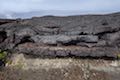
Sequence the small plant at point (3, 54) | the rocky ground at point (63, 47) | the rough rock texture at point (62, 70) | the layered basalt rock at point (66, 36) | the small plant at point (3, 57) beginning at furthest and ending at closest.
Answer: the small plant at point (3, 54) < the small plant at point (3, 57) < the layered basalt rock at point (66, 36) < the rocky ground at point (63, 47) < the rough rock texture at point (62, 70)

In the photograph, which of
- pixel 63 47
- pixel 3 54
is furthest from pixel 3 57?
pixel 63 47

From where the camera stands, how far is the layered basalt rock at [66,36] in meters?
7.89

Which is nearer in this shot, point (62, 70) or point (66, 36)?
point (62, 70)

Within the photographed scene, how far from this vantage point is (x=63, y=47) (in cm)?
813

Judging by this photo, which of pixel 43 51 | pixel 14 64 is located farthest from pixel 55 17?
pixel 14 64

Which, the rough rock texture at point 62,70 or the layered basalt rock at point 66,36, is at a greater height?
the layered basalt rock at point 66,36

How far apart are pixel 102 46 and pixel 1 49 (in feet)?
11.8

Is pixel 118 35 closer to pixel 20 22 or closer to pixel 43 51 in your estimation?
pixel 43 51

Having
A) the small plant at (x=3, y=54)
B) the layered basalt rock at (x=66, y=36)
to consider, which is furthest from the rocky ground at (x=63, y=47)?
the small plant at (x=3, y=54)

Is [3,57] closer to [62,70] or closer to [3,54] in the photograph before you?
[3,54]

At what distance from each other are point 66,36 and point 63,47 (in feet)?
1.44

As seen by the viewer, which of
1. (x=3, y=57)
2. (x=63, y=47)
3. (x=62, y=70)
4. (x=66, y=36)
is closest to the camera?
(x=62, y=70)

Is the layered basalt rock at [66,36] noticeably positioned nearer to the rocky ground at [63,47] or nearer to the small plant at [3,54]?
the rocky ground at [63,47]

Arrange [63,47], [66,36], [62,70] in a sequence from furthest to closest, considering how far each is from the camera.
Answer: [66,36]
[63,47]
[62,70]
